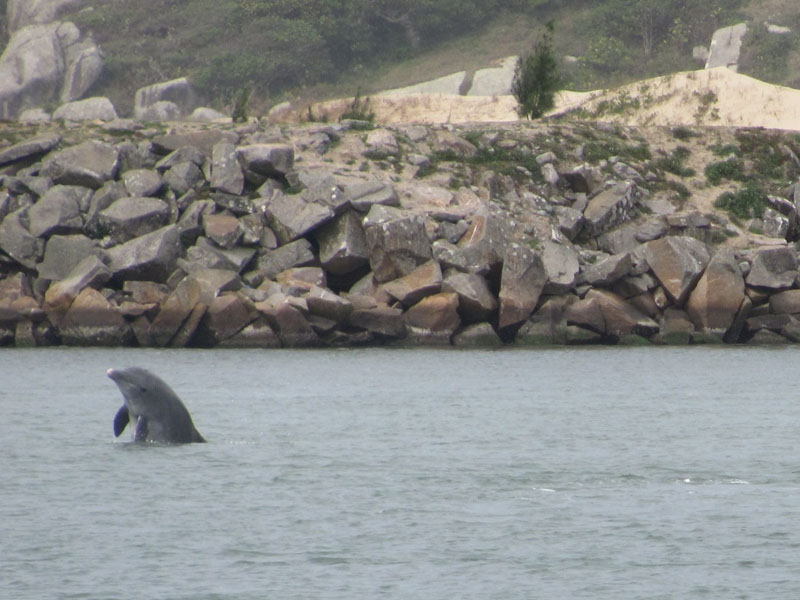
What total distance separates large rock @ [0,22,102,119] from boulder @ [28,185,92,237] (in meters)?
52.3

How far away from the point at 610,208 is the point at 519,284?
691 centimetres

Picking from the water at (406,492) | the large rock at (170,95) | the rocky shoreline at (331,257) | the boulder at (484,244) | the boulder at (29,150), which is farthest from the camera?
the large rock at (170,95)

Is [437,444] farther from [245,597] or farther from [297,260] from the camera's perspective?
[297,260]

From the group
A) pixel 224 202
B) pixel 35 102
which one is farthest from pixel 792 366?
pixel 35 102

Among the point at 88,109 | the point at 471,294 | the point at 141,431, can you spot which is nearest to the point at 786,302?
the point at 471,294

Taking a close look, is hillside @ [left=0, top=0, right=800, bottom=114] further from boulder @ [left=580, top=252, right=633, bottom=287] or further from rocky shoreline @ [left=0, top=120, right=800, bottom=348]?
boulder @ [left=580, top=252, right=633, bottom=287]

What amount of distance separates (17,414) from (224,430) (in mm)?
3860

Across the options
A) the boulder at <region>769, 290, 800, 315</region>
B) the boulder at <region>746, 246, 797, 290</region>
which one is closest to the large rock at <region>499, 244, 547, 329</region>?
the boulder at <region>746, 246, 797, 290</region>

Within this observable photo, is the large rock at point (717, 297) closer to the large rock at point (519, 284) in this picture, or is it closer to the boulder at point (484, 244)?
the large rock at point (519, 284)

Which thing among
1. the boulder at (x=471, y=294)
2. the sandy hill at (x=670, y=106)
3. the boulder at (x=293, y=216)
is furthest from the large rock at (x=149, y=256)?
the sandy hill at (x=670, y=106)

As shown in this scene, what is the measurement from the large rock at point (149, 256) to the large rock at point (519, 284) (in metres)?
8.47

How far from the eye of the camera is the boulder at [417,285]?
38.4 m

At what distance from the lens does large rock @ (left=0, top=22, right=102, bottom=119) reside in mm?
92250

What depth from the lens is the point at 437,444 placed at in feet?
71.4
